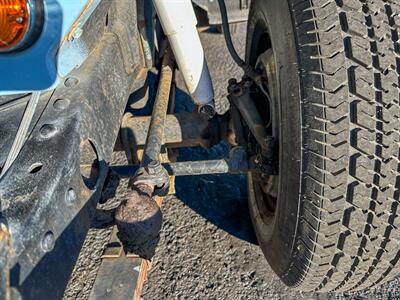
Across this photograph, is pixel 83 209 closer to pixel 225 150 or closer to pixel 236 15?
pixel 225 150

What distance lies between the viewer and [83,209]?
126cm

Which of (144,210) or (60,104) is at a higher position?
(60,104)

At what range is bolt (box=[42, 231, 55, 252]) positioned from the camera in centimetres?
106

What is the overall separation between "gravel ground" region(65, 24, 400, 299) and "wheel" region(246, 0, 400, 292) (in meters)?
0.62

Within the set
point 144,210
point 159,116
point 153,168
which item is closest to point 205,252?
point 159,116

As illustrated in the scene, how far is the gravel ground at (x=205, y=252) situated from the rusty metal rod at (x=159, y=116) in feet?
0.99

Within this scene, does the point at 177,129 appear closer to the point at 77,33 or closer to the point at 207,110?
the point at 207,110

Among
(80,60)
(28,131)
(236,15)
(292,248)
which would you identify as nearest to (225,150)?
(236,15)

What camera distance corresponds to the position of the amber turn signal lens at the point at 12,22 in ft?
3.97

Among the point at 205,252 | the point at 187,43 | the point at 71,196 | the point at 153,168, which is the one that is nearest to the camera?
the point at 71,196

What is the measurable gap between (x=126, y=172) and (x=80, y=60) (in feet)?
1.69

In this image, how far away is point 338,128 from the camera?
134cm

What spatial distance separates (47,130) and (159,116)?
616 millimetres

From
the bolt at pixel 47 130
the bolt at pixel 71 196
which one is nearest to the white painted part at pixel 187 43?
the bolt at pixel 47 130
